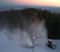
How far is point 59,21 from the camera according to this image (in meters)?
2.12

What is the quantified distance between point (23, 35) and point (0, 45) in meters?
0.41

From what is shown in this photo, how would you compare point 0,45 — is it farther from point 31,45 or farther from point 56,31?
point 56,31

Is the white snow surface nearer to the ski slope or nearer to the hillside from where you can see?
the ski slope

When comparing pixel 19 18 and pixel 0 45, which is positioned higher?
pixel 19 18

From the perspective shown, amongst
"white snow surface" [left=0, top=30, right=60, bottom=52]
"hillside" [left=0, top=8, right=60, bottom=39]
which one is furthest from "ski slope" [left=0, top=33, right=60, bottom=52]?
"hillside" [left=0, top=8, right=60, bottom=39]

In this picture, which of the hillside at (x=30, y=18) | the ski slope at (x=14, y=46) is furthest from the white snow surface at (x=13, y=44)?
the hillside at (x=30, y=18)

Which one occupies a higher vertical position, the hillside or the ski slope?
the hillside

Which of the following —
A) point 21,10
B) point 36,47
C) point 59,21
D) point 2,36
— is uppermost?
point 21,10

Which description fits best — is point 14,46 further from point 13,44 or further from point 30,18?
point 30,18

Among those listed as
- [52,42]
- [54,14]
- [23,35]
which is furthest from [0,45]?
[54,14]

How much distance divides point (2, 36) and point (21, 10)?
1.75ft

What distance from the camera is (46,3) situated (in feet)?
7.06

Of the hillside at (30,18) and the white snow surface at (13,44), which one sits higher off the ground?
the hillside at (30,18)

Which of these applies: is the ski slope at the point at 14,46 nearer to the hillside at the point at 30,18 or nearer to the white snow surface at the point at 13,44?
the white snow surface at the point at 13,44
